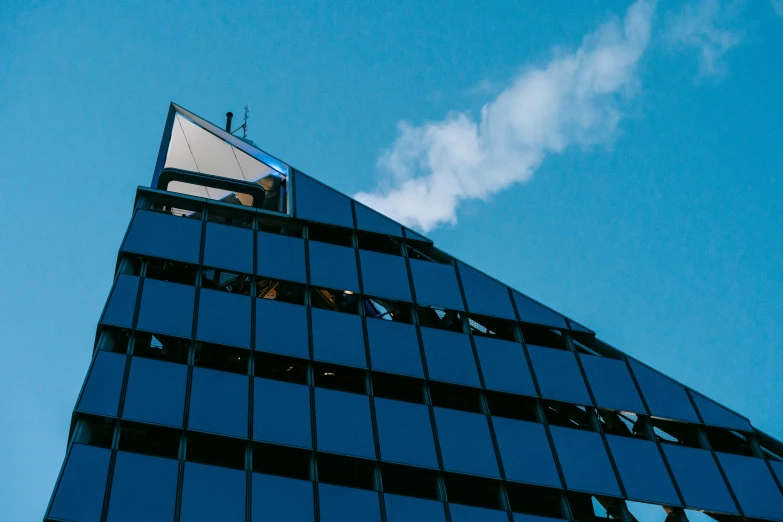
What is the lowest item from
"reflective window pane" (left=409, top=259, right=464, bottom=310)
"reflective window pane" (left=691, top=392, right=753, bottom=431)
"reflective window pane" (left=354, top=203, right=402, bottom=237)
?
"reflective window pane" (left=691, top=392, right=753, bottom=431)

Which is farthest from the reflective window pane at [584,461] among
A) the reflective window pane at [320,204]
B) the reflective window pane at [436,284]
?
the reflective window pane at [320,204]

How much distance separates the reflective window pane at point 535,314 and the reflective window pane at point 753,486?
664cm

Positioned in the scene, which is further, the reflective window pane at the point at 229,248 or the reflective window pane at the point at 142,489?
the reflective window pane at the point at 229,248

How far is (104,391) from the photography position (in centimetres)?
2400

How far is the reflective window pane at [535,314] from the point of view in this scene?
31719mm

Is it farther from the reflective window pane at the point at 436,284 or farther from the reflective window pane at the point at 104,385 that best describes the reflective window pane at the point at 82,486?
the reflective window pane at the point at 436,284

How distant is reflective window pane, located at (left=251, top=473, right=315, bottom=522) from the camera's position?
73.9ft

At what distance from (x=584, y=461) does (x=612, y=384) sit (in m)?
4.04

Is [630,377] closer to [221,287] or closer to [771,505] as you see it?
[771,505]

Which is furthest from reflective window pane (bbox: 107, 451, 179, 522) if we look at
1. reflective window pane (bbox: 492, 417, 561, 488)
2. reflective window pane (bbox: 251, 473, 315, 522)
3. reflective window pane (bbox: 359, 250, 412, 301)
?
reflective window pane (bbox: 359, 250, 412, 301)

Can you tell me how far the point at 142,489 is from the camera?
21.8m

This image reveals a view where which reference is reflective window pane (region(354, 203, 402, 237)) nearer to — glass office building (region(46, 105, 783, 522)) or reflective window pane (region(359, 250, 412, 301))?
glass office building (region(46, 105, 783, 522))

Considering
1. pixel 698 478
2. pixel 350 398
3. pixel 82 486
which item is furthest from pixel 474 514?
pixel 82 486

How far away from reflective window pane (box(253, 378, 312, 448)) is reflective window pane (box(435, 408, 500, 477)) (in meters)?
3.95
